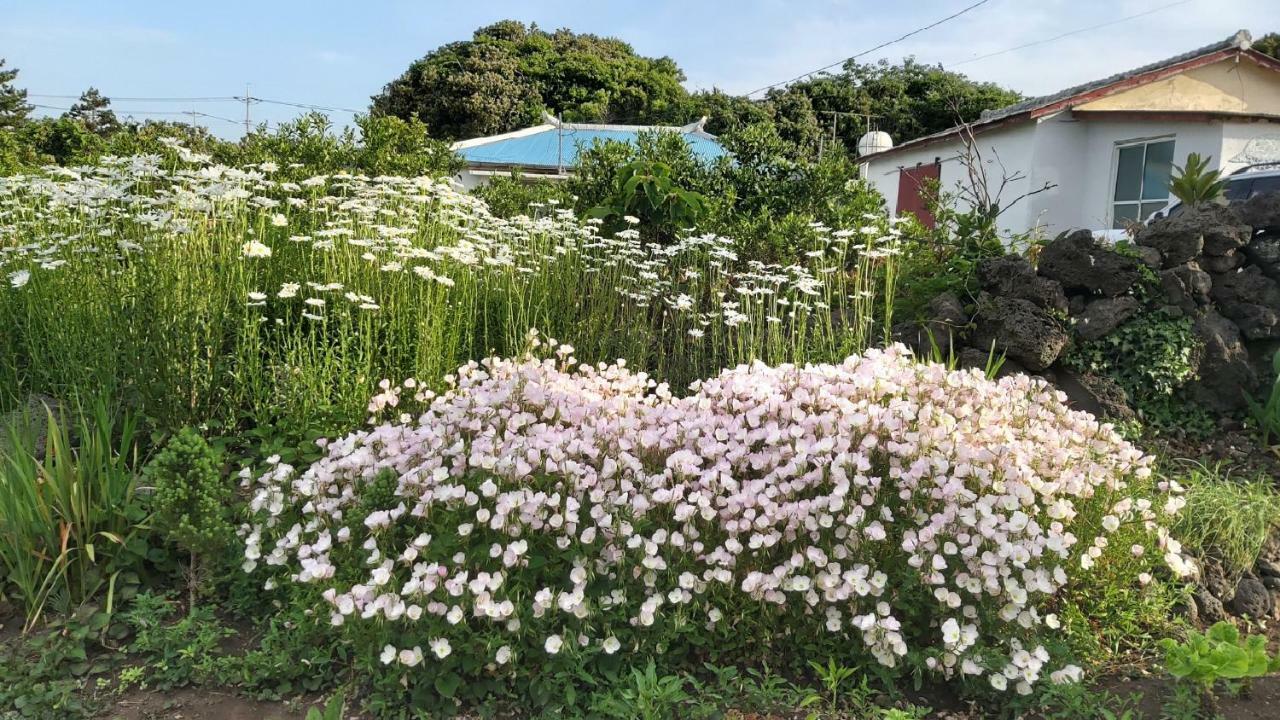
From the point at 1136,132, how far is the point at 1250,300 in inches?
381

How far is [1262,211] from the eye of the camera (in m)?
4.78

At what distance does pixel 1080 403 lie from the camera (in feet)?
14.5

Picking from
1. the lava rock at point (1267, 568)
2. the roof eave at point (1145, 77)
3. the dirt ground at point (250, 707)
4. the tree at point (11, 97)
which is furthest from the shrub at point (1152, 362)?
the tree at point (11, 97)

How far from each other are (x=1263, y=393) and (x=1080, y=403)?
1055 millimetres

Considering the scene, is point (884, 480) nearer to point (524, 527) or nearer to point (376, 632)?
point (524, 527)

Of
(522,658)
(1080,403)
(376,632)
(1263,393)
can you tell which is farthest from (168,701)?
(1263,393)

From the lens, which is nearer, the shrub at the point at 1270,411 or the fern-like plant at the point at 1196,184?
the shrub at the point at 1270,411

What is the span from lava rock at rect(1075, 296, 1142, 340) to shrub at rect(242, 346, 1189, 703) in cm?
174

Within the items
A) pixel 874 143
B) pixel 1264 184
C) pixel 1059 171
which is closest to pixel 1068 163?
pixel 1059 171

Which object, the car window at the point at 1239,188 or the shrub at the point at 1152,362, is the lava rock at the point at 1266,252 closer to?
the shrub at the point at 1152,362

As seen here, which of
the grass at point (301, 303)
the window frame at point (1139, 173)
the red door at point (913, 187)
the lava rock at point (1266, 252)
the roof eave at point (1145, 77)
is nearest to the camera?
the grass at point (301, 303)

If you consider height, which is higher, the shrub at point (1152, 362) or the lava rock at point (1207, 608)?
the shrub at point (1152, 362)

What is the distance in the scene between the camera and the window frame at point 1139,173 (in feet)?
40.7

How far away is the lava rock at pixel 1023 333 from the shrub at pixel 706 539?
146 cm
